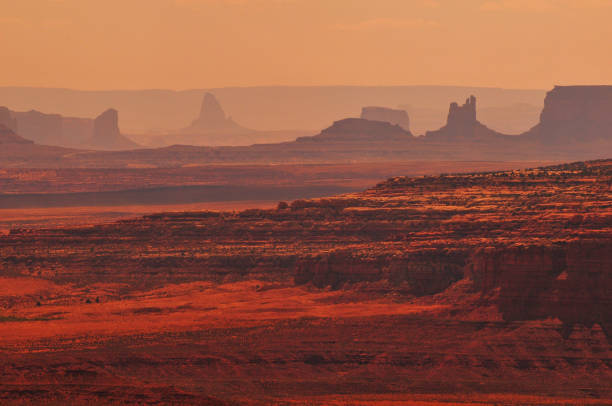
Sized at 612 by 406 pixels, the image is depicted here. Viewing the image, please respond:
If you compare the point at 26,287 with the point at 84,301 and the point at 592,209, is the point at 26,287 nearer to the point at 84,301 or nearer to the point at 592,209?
the point at 84,301

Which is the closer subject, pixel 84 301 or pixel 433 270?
pixel 433 270

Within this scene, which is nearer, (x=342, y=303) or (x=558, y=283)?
(x=558, y=283)

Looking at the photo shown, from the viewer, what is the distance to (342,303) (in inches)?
2869

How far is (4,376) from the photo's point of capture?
176ft

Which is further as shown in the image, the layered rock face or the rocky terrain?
the layered rock face

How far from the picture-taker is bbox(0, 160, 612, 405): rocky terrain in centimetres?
5669

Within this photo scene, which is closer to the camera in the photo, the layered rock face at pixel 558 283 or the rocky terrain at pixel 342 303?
the rocky terrain at pixel 342 303

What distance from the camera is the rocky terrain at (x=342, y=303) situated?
5669cm

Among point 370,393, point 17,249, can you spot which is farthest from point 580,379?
point 17,249

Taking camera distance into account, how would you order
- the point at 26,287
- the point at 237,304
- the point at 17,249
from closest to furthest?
1. the point at 237,304
2. the point at 26,287
3. the point at 17,249

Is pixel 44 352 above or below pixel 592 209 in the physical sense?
below

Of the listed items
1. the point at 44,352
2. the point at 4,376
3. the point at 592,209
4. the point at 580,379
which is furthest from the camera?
the point at 592,209

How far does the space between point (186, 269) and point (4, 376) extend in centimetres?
3375

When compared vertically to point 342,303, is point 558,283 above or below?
above
